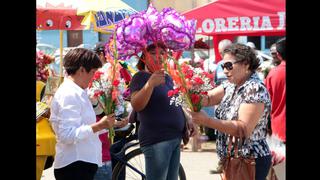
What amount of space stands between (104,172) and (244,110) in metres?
2.04

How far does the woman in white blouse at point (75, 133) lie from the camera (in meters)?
4.47

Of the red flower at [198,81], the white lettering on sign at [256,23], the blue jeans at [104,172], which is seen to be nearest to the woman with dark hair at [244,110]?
the red flower at [198,81]

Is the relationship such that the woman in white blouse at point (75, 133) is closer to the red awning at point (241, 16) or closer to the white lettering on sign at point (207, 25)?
the red awning at point (241, 16)

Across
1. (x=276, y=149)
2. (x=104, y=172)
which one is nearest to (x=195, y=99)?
(x=276, y=149)

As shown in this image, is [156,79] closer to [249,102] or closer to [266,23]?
[249,102]

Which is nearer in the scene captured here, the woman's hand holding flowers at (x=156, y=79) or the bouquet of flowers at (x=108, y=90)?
the woman's hand holding flowers at (x=156, y=79)

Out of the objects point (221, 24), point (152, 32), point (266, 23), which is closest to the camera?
point (152, 32)

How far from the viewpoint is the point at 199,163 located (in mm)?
9836

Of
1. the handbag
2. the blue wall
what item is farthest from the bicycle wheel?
the blue wall

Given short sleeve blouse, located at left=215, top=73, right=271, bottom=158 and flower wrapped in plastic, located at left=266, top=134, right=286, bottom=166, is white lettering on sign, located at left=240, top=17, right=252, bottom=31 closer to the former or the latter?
flower wrapped in plastic, located at left=266, top=134, right=286, bottom=166

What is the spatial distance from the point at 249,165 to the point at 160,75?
97 cm

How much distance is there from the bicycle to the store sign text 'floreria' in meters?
3.00
